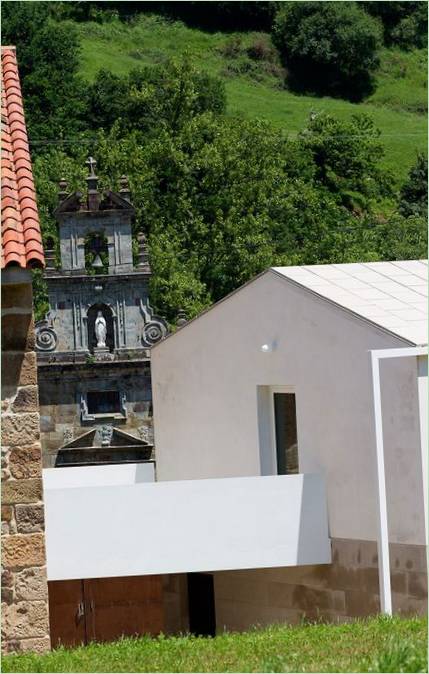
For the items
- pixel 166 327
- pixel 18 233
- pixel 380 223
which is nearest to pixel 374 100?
pixel 380 223

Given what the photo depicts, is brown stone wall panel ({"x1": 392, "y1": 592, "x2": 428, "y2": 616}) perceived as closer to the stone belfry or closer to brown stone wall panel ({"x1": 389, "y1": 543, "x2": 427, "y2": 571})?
brown stone wall panel ({"x1": 389, "y1": 543, "x2": 427, "y2": 571})

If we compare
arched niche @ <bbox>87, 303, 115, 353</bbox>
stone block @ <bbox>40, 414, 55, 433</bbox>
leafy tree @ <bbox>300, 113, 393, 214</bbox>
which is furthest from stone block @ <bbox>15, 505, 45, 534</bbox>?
leafy tree @ <bbox>300, 113, 393, 214</bbox>

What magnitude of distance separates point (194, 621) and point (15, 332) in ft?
25.1

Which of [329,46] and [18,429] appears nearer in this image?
[18,429]

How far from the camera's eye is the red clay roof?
1037cm

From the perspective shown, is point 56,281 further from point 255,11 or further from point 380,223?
point 255,11

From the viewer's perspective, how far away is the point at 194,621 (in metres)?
17.4

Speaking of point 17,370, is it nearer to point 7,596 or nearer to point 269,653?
point 7,596

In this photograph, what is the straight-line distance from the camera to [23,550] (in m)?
10.6

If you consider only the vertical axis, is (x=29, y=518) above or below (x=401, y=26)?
below

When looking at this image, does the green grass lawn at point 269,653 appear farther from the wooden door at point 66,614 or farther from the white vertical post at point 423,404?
the wooden door at point 66,614

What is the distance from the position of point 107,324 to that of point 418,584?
29150 mm

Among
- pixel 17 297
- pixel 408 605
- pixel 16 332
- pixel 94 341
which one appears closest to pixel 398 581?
pixel 408 605

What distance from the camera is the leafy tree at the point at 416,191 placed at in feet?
203
